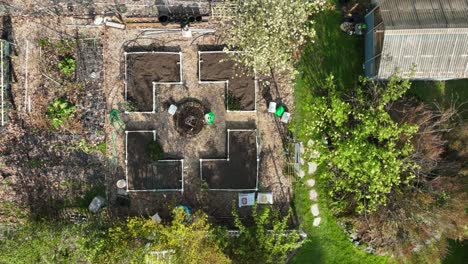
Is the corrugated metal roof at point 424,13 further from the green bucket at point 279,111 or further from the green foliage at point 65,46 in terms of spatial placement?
the green foliage at point 65,46

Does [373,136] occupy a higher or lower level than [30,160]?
higher

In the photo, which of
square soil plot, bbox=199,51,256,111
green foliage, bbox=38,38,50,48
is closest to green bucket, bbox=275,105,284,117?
square soil plot, bbox=199,51,256,111

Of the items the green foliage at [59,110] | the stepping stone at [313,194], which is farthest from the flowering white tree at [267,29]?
the green foliage at [59,110]

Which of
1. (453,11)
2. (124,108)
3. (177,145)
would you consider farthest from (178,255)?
(453,11)

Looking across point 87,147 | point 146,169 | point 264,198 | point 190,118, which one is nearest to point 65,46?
point 87,147

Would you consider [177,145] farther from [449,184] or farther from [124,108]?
[449,184]

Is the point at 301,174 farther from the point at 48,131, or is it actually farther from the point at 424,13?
the point at 48,131

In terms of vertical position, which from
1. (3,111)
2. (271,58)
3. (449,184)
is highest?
(271,58)
